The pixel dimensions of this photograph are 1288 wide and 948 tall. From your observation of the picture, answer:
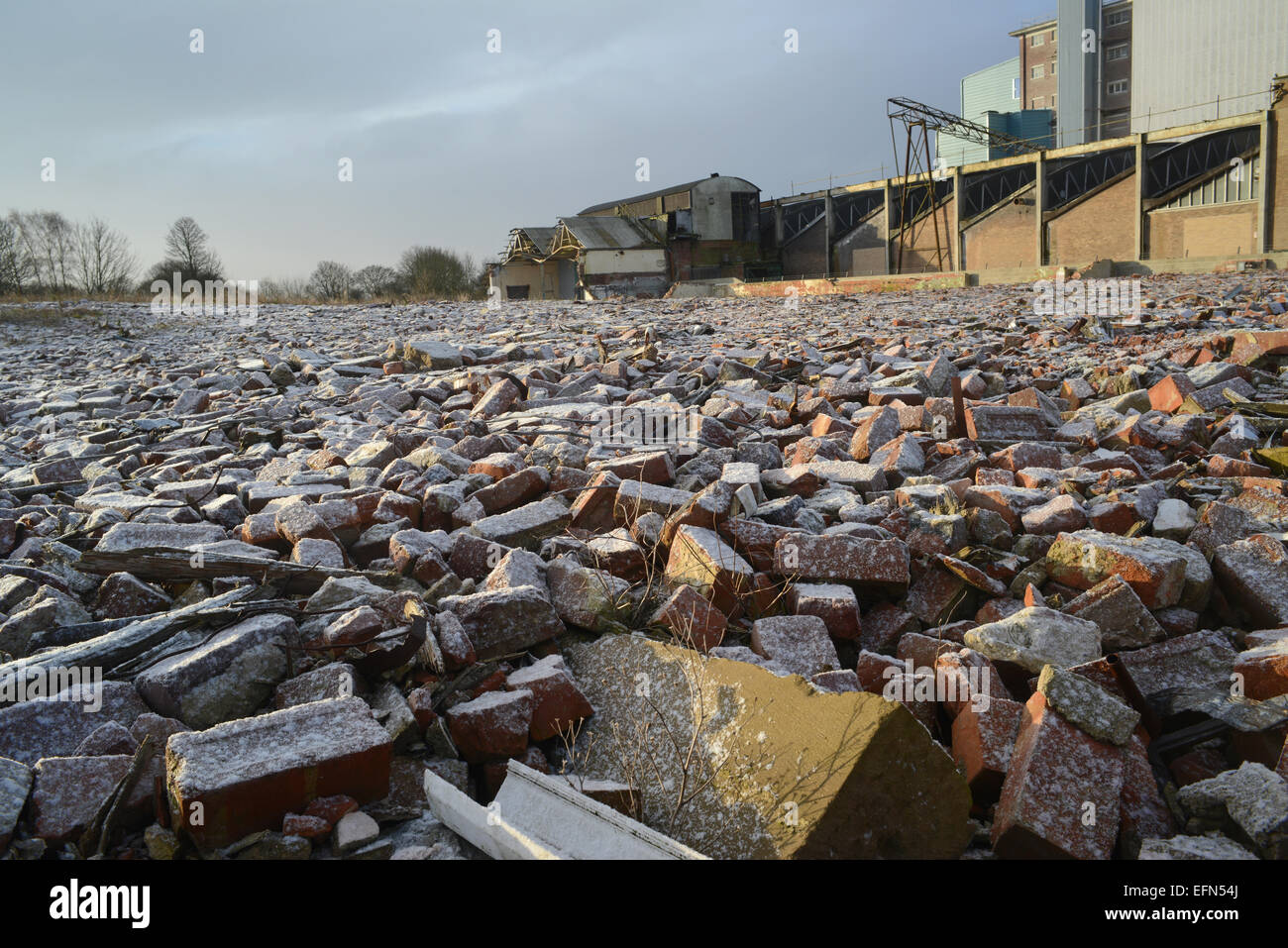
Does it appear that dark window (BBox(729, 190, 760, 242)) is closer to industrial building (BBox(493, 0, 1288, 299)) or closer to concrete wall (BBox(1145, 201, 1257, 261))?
industrial building (BBox(493, 0, 1288, 299))

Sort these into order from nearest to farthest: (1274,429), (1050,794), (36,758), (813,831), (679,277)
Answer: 1. (813,831)
2. (1050,794)
3. (36,758)
4. (1274,429)
5. (679,277)

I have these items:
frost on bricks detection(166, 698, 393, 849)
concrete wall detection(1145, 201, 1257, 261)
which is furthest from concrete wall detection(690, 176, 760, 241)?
frost on bricks detection(166, 698, 393, 849)

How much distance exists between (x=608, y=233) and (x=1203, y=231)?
1986cm

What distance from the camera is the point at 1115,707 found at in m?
1.86

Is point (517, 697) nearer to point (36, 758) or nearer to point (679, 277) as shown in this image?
point (36, 758)

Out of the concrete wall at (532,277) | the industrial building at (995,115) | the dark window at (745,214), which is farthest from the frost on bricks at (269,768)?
the industrial building at (995,115)

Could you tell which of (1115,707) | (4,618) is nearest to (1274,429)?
(1115,707)

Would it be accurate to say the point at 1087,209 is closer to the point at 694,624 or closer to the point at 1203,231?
the point at 1203,231

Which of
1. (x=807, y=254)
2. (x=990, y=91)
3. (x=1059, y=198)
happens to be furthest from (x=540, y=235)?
(x=990, y=91)

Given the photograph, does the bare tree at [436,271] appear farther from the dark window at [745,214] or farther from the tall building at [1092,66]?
the tall building at [1092,66]

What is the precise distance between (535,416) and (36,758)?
3752mm

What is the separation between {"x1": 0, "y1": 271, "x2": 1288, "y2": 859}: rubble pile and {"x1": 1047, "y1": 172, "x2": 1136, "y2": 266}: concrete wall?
25.0 metres
